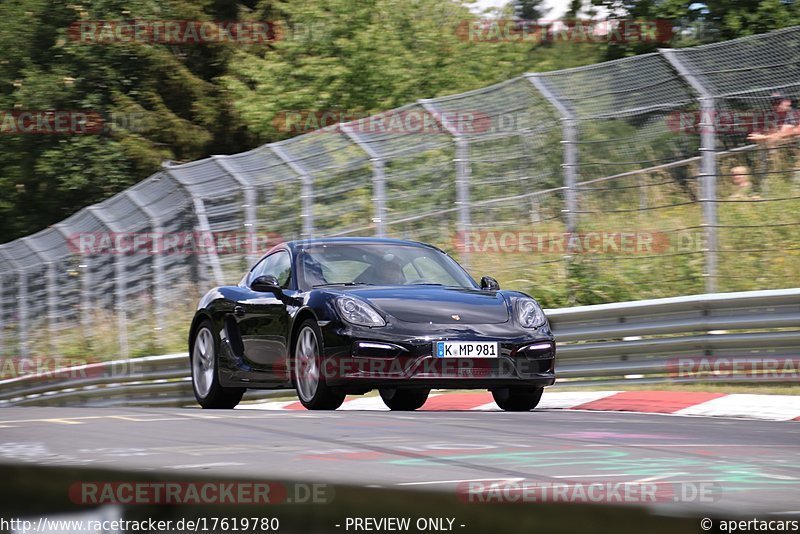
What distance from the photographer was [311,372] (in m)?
8.91

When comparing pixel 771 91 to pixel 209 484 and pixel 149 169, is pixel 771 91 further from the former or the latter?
pixel 149 169

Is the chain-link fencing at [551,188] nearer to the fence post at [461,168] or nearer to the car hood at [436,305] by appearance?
the fence post at [461,168]

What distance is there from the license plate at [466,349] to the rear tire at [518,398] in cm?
74

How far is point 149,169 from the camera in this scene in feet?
117

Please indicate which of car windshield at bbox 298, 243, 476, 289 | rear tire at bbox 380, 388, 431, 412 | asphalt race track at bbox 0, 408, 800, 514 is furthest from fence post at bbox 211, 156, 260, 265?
asphalt race track at bbox 0, 408, 800, 514

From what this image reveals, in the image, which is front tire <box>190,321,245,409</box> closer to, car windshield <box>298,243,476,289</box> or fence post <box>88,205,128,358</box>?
car windshield <box>298,243,476,289</box>

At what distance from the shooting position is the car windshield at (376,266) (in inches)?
379

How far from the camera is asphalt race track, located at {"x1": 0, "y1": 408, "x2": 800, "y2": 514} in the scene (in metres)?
4.36

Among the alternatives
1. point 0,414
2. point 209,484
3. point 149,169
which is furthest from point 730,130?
point 149,169

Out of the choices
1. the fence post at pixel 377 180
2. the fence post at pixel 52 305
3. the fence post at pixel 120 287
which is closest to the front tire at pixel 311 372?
the fence post at pixel 377 180

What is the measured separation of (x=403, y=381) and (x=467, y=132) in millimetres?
5080

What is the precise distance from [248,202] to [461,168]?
11.6 ft

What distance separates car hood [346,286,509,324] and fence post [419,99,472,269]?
13.2 feet

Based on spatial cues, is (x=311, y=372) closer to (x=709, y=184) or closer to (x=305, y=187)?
(x=709, y=184)
